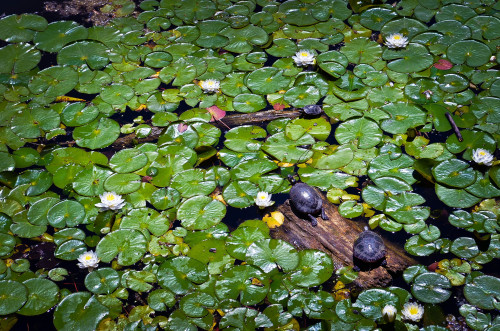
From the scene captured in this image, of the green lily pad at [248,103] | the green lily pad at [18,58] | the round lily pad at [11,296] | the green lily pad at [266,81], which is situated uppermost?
the green lily pad at [18,58]

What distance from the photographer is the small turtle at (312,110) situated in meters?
3.03

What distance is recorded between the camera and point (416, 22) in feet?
12.2

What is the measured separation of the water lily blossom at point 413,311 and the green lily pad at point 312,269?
1.38 ft

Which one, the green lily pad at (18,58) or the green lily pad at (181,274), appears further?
the green lily pad at (18,58)

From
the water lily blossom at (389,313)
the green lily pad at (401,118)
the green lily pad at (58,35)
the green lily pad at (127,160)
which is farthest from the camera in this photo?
the green lily pad at (58,35)

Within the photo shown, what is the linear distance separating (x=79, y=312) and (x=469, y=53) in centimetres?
350

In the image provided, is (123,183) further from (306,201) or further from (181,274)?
(306,201)

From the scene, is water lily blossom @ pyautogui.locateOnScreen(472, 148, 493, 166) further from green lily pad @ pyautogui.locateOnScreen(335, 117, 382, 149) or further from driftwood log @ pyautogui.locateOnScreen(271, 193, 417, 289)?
Result: driftwood log @ pyautogui.locateOnScreen(271, 193, 417, 289)

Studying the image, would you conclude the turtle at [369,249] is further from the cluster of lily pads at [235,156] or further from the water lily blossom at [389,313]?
the water lily blossom at [389,313]

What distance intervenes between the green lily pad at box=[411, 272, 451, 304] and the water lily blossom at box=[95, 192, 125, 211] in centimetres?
180

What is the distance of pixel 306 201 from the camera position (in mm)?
2461

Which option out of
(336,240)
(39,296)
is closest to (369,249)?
(336,240)

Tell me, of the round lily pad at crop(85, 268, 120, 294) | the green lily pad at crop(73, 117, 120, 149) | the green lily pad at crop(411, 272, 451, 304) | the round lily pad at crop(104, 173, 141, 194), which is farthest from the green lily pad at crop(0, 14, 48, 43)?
the green lily pad at crop(411, 272, 451, 304)

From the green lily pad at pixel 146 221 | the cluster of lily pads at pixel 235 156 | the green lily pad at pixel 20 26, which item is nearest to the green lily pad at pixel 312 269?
the cluster of lily pads at pixel 235 156
